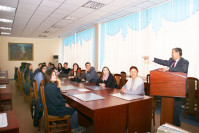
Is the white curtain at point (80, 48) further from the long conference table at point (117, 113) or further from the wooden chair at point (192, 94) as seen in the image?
the long conference table at point (117, 113)

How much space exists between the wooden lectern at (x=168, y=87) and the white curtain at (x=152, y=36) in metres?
2.44

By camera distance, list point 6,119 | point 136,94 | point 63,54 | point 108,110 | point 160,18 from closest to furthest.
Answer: point 6,119, point 108,110, point 136,94, point 160,18, point 63,54

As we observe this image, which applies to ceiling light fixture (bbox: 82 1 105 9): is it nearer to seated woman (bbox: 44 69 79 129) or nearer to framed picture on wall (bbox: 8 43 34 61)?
seated woman (bbox: 44 69 79 129)

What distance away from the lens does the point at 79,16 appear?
5.64 metres

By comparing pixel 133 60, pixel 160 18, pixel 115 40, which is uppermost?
pixel 160 18

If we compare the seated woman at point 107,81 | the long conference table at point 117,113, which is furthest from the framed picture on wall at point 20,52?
the long conference table at point 117,113

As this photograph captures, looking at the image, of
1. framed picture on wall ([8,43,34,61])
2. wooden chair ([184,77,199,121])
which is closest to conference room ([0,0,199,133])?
wooden chair ([184,77,199,121])

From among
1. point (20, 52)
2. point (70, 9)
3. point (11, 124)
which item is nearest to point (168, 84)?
point (11, 124)

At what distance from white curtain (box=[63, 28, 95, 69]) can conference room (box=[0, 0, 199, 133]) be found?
0.05m

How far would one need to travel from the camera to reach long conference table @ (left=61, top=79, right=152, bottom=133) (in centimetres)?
206

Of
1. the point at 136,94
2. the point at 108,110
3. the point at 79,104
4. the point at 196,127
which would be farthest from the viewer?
the point at 196,127

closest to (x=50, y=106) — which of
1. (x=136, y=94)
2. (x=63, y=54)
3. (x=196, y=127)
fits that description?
(x=136, y=94)

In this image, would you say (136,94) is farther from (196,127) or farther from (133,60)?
(133,60)

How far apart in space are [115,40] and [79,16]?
1649 millimetres
